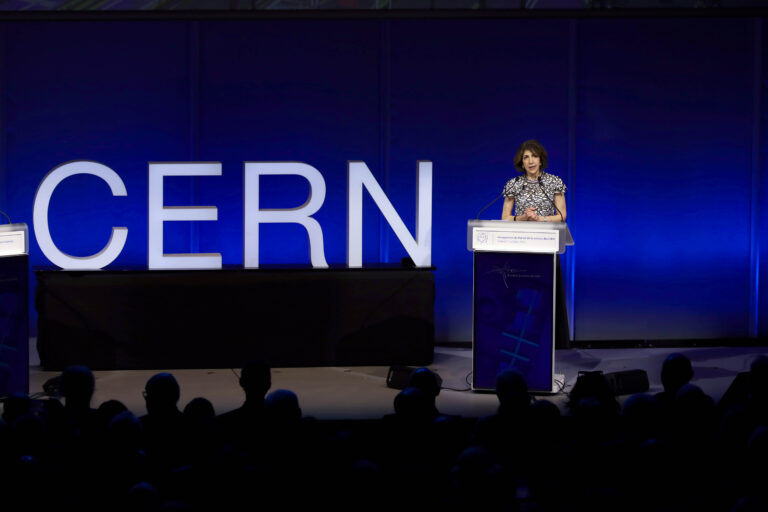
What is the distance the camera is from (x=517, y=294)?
5266 millimetres

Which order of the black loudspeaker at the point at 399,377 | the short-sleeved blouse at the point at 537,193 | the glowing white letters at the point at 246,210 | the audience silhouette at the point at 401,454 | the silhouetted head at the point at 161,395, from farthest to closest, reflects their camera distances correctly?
the glowing white letters at the point at 246,210 < the short-sleeved blouse at the point at 537,193 < the black loudspeaker at the point at 399,377 < the silhouetted head at the point at 161,395 < the audience silhouette at the point at 401,454

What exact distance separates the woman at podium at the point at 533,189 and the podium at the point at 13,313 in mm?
2998

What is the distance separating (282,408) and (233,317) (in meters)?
3.57

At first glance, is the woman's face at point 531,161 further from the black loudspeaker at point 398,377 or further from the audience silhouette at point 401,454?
the audience silhouette at point 401,454

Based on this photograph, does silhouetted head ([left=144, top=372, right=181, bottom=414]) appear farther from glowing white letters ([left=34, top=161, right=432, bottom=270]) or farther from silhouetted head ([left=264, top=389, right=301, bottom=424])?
glowing white letters ([left=34, top=161, right=432, bottom=270])

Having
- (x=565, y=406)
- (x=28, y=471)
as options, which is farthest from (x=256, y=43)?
(x=28, y=471)

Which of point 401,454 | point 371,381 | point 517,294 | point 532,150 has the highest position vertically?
point 532,150

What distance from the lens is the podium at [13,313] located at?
17.0 feet

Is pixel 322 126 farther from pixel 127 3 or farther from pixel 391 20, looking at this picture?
pixel 127 3

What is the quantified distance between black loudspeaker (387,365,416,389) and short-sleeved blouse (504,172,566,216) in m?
1.29

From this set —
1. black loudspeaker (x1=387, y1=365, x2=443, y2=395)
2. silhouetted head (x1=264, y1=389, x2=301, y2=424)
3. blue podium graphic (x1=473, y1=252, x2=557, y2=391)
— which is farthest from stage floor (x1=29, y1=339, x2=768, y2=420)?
silhouetted head (x1=264, y1=389, x2=301, y2=424)

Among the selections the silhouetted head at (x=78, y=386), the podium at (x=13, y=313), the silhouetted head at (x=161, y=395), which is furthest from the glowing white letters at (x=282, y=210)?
the silhouetted head at (x=161, y=395)

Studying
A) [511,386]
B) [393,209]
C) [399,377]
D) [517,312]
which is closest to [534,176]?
[393,209]

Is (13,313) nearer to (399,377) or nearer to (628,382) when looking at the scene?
(399,377)
